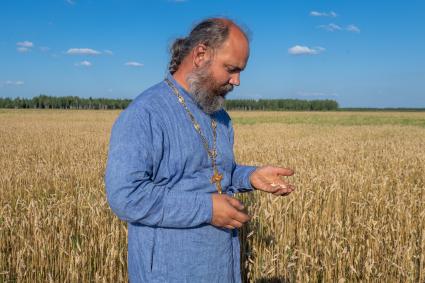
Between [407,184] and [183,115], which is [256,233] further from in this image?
[407,184]

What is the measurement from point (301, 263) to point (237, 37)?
7.37 ft

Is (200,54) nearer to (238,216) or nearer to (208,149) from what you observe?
(208,149)

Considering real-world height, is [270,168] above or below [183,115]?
below

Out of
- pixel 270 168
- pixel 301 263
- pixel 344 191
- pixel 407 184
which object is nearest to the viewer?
pixel 270 168

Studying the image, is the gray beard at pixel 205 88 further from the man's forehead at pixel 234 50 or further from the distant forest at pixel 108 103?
the distant forest at pixel 108 103

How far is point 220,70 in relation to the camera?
199cm

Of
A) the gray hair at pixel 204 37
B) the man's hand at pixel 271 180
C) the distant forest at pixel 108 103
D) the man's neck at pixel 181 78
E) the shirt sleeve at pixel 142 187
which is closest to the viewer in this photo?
the shirt sleeve at pixel 142 187

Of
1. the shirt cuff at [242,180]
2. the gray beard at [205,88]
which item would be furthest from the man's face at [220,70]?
the shirt cuff at [242,180]

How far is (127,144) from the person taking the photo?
1706mm

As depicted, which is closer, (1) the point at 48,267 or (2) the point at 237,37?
(2) the point at 237,37

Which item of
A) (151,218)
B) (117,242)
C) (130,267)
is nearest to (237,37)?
(151,218)

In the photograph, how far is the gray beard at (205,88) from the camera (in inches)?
77.8

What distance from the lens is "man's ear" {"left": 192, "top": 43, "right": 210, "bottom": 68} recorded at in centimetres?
197

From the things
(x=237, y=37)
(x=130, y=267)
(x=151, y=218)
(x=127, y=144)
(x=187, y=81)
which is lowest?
(x=130, y=267)
